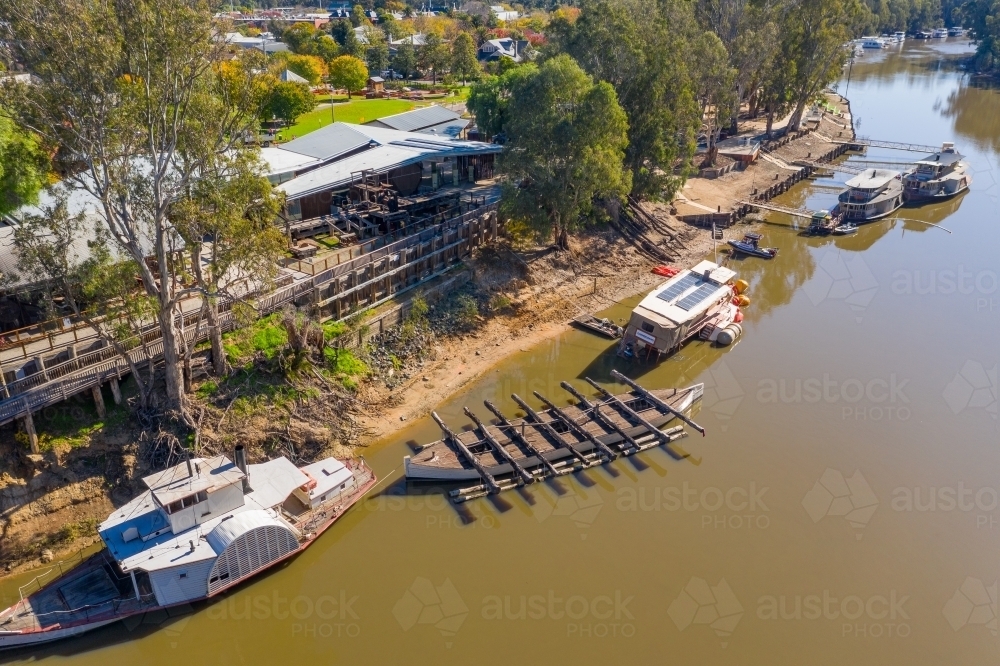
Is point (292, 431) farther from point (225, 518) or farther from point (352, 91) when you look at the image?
point (352, 91)

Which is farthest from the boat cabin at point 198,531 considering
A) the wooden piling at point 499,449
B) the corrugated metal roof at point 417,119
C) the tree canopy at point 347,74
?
the tree canopy at point 347,74

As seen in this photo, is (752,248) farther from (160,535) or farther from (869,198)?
(160,535)

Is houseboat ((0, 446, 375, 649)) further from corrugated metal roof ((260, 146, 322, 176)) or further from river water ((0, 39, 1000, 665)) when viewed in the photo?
corrugated metal roof ((260, 146, 322, 176))

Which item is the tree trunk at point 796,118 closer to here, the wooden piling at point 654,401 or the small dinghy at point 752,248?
the small dinghy at point 752,248

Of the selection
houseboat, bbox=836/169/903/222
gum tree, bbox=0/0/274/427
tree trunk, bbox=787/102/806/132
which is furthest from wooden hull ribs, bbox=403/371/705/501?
tree trunk, bbox=787/102/806/132

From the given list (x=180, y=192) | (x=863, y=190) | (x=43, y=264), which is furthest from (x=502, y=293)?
(x=863, y=190)
